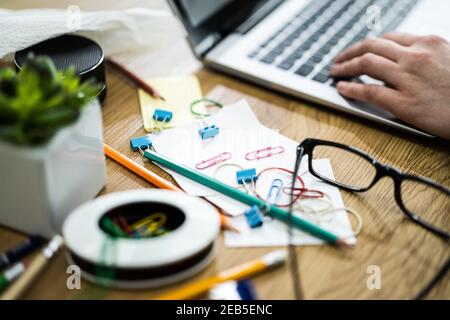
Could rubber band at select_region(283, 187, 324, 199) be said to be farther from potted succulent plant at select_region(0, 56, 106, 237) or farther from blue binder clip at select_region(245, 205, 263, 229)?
potted succulent plant at select_region(0, 56, 106, 237)

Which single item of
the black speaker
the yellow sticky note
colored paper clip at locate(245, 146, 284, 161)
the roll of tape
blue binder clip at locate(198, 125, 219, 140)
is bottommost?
colored paper clip at locate(245, 146, 284, 161)

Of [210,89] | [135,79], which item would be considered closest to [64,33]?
[135,79]

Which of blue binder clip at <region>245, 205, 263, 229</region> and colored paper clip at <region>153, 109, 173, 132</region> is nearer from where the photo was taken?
blue binder clip at <region>245, 205, 263, 229</region>

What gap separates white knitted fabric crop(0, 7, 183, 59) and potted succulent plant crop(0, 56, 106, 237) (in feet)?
0.76

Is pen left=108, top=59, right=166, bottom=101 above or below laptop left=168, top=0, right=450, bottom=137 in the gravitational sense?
above

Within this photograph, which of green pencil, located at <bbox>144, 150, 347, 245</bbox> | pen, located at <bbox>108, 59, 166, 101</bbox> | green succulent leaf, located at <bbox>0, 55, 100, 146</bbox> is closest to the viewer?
green succulent leaf, located at <bbox>0, 55, 100, 146</bbox>

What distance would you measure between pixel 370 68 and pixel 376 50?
0.12 ft

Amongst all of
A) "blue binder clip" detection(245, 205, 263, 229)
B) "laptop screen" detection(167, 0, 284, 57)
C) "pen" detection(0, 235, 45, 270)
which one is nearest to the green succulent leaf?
"pen" detection(0, 235, 45, 270)

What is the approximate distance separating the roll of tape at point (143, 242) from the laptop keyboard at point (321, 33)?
0.38 metres

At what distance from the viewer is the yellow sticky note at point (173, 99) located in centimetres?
75

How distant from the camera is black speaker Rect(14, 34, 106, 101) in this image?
0.70 m

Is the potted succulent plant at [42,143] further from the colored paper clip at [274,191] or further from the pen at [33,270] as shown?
the colored paper clip at [274,191]

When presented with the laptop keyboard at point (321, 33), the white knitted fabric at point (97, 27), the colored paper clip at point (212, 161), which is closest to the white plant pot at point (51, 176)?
the colored paper clip at point (212, 161)

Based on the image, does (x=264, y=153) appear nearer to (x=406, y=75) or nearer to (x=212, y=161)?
(x=212, y=161)
